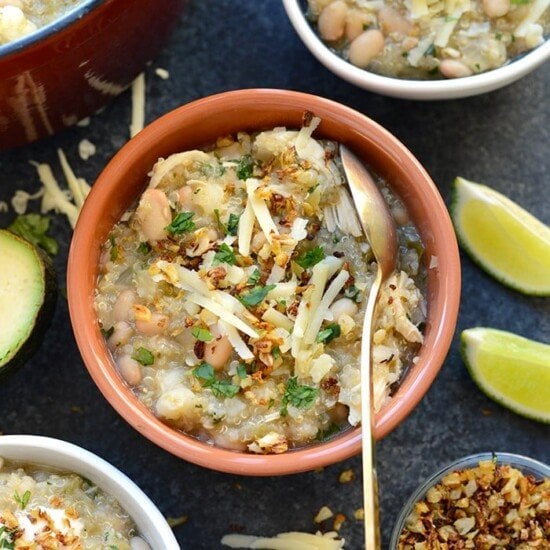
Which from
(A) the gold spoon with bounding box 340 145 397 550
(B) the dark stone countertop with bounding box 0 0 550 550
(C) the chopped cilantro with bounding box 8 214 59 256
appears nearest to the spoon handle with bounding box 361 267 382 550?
(A) the gold spoon with bounding box 340 145 397 550

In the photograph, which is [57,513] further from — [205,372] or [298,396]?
[298,396]

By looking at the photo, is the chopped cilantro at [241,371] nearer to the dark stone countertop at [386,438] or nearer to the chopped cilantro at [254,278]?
the chopped cilantro at [254,278]

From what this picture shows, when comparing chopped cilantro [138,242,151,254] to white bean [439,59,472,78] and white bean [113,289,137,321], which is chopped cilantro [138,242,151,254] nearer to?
white bean [113,289,137,321]

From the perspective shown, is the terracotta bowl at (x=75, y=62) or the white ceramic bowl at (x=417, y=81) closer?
the terracotta bowl at (x=75, y=62)

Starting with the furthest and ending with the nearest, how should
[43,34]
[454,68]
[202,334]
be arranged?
[454,68], [202,334], [43,34]

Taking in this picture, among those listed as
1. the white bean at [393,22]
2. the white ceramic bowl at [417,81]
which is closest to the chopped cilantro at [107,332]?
the white ceramic bowl at [417,81]

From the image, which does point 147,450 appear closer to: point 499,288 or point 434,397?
point 434,397

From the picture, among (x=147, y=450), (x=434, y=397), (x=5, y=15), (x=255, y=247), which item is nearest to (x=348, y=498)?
(x=434, y=397)

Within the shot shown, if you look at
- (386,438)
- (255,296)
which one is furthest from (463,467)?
(255,296)
